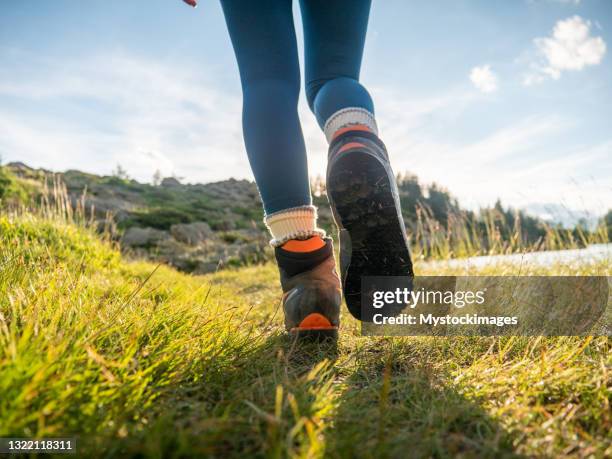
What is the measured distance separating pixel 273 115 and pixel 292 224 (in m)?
0.34

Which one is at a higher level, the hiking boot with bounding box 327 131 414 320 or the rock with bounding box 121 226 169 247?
the rock with bounding box 121 226 169 247

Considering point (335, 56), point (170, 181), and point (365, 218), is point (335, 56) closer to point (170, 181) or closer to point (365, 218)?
point (365, 218)

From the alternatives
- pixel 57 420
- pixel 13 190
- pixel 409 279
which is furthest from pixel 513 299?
pixel 13 190

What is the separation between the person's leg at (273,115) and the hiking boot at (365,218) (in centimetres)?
16

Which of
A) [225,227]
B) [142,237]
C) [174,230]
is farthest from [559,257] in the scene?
[225,227]

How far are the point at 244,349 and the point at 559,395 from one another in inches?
27.6

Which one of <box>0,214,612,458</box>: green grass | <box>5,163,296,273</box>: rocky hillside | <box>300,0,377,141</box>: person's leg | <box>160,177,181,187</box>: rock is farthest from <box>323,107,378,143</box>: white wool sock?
<box>160,177,181,187</box>: rock

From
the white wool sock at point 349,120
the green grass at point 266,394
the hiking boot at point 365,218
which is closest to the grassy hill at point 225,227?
the white wool sock at point 349,120

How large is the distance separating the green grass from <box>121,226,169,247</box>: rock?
37.3ft

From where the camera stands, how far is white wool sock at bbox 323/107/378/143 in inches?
46.8

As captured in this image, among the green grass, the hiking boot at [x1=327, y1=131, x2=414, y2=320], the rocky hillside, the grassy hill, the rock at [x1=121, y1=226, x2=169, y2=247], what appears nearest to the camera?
the green grass

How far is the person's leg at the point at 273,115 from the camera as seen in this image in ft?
3.81

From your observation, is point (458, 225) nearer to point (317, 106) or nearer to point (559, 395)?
point (317, 106)

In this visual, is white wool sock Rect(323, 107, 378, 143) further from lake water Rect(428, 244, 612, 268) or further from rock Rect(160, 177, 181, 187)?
rock Rect(160, 177, 181, 187)
